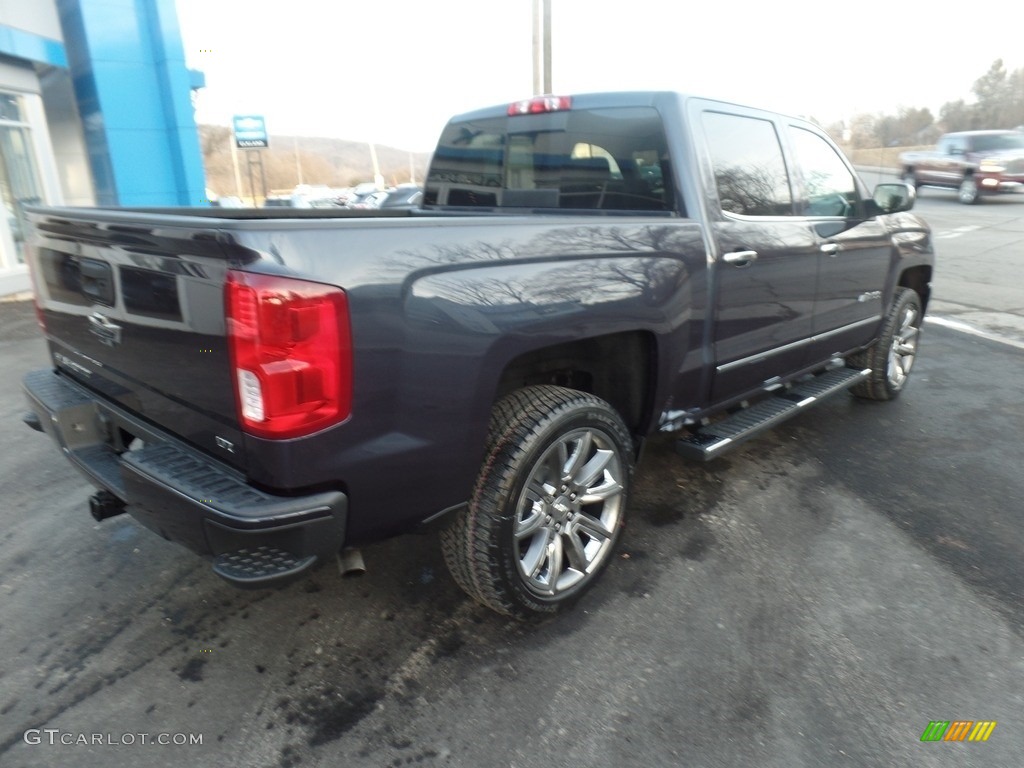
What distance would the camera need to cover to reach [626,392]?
3096mm

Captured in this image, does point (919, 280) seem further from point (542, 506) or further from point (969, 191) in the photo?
point (969, 191)

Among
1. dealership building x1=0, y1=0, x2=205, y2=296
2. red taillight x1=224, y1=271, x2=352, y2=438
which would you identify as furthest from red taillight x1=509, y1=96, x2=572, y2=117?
dealership building x1=0, y1=0, x2=205, y2=296

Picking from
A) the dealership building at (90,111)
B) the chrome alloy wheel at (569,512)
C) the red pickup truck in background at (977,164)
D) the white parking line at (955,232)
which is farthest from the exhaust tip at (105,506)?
the red pickup truck in background at (977,164)

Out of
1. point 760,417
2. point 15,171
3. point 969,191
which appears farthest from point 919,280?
point 969,191

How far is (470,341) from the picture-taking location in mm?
2193

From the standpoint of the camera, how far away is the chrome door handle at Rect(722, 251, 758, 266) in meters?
3.17

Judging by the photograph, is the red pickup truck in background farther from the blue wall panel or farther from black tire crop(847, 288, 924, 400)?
the blue wall panel

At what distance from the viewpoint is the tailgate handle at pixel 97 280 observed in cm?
234

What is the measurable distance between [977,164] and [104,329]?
24.4 m

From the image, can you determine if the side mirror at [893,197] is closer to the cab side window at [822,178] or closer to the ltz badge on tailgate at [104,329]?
the cab side window at [822,178]

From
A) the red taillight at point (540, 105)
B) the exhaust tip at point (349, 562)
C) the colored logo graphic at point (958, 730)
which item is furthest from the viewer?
the red taillight at point (540, 105)

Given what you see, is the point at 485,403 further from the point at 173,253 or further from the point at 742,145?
the point at 742,145

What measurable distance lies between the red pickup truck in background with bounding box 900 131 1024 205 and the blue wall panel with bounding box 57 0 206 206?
2124 centimetres

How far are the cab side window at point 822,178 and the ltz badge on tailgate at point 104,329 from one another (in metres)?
3.38
